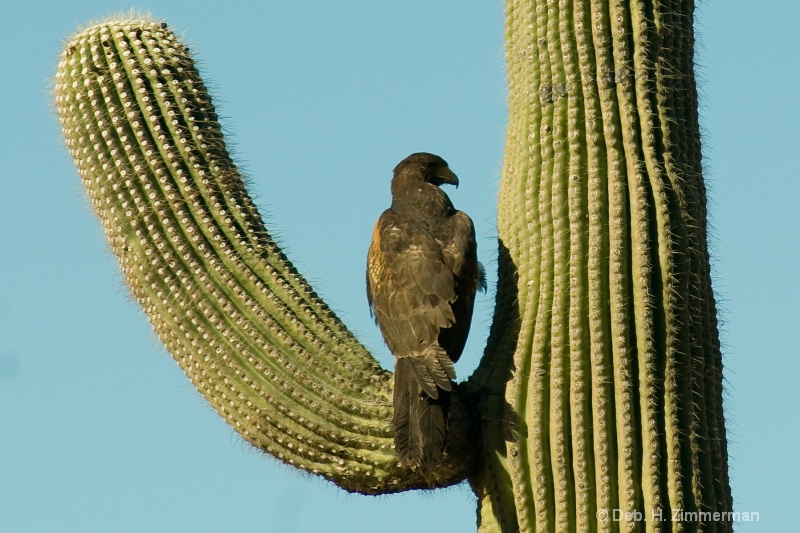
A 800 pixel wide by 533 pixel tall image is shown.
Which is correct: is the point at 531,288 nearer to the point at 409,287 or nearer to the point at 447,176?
the point at 409,287

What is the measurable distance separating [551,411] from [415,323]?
0.89m

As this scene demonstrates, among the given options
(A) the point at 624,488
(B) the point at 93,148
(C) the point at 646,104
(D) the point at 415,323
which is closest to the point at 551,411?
(A) the point at 624,488

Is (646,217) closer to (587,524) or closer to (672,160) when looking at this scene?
(672,160)

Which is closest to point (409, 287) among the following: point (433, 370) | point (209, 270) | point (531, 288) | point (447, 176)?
point (433, 370)

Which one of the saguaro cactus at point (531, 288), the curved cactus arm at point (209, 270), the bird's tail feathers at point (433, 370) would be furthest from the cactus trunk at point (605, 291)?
the curved cactus arm at point (209, 270)

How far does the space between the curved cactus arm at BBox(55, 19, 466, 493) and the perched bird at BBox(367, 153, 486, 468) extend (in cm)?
19

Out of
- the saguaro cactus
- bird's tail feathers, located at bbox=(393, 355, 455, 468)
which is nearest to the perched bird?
bird's tail feathers, located at bbox=(393, 355, 455, 468)

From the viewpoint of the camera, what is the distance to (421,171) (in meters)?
7.76

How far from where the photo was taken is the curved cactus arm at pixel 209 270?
21.9 ft

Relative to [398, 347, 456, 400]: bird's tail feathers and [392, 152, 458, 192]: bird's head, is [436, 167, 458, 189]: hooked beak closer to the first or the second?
[392, 152, 458, 192]: bird's head

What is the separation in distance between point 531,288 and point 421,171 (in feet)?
4.74

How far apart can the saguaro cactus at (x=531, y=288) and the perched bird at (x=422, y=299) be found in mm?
169

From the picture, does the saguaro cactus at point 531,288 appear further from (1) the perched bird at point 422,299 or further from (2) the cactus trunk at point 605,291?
(1) the perched bird at point 422,299

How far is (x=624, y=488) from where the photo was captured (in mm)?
6102
